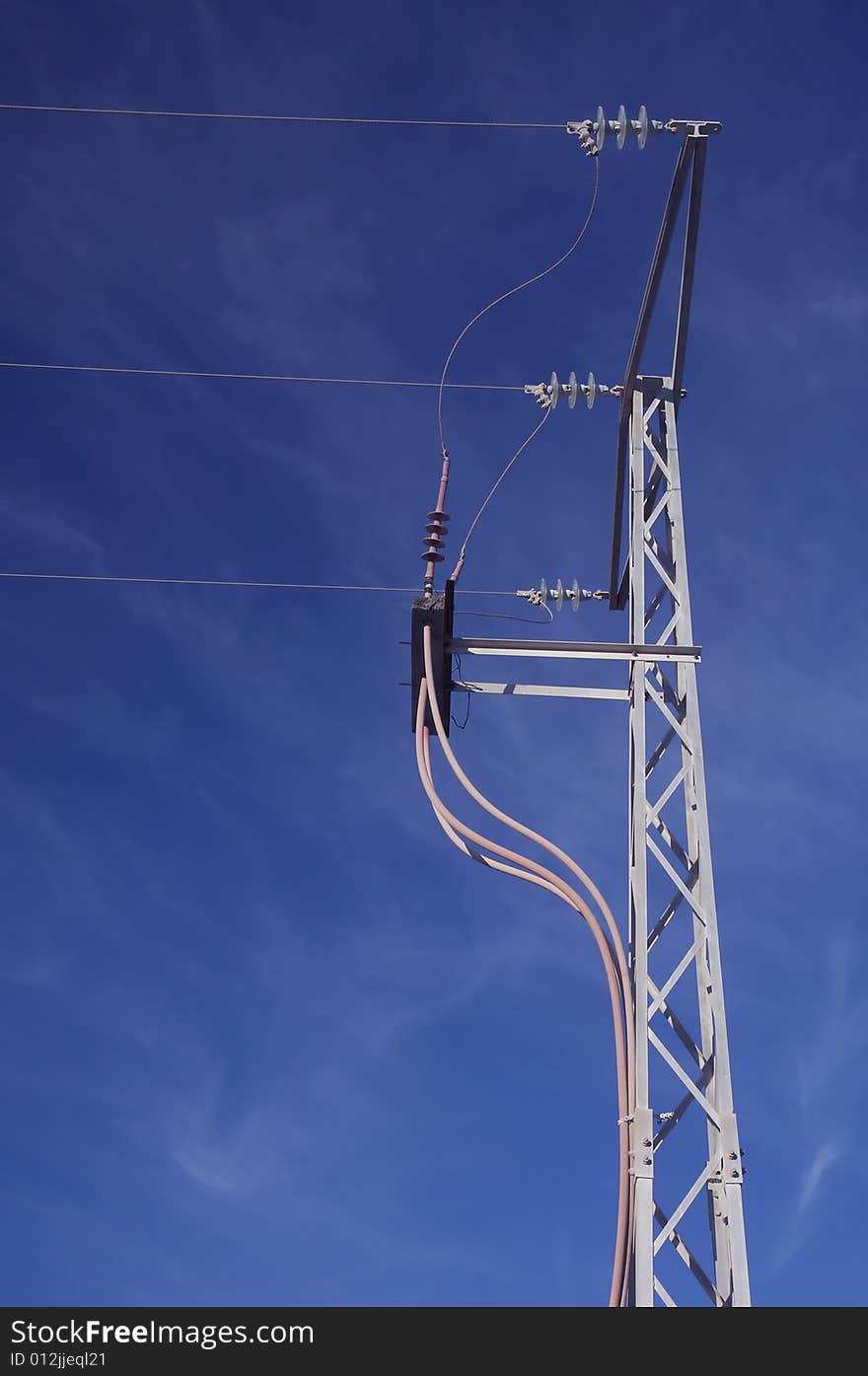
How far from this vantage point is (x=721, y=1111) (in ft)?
25.3

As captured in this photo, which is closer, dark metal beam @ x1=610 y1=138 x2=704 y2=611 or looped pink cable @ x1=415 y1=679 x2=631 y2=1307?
looped pink cable @ x1=415 y1=679 x2=631 y2=1307

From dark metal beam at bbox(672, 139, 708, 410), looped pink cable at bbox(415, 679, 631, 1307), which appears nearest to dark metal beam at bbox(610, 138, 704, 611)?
dark metal beam at bbox(672, 139, 708, 410)

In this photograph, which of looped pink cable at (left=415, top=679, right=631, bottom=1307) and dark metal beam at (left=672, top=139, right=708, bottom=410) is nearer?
looped pink cable at (left=415, top=679, right=631, bottom=1307)

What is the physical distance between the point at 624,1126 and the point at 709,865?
5.75 feet

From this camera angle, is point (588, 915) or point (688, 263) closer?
point (588, 915)

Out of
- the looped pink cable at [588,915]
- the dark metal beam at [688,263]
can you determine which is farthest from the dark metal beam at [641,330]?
the looped pink cable at [588,915]

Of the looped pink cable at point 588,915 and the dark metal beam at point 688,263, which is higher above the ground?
the dark metal beam at point 688,263

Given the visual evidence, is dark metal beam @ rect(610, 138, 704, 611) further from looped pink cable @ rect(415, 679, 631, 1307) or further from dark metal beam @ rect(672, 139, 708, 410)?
looped pink cable @ rect(415, 679, 631, 1307)

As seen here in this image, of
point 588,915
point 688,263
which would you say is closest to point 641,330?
point 688,263

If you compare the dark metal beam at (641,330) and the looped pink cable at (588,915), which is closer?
the looped pink cable at (588,915)

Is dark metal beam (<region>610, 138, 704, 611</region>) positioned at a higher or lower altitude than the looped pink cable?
higher

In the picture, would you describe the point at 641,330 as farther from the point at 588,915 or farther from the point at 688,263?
the point at 588,915

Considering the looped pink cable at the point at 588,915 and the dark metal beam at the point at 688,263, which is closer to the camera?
the looped pink cable at the point at 588,915

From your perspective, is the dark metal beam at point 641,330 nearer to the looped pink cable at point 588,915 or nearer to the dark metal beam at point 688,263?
the dark metal beam at point 688,263
